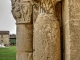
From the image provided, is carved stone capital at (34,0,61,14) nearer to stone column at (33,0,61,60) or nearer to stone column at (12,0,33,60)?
stone column at (33,0,61,60)

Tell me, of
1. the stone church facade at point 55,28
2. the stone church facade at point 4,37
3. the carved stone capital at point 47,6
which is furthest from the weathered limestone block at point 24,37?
the stone church facade at point 4,37

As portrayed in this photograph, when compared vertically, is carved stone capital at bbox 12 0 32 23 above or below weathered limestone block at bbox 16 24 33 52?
above

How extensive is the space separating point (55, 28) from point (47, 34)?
0.17 m

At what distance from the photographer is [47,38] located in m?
4.44

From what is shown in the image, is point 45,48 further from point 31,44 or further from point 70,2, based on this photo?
point 31,44

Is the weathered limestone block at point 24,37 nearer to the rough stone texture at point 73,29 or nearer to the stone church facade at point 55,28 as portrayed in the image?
the stone church facade at point 55,28

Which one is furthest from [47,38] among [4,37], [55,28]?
[4,37]

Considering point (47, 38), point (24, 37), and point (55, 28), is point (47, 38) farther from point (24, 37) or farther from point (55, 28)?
point (24, 37)

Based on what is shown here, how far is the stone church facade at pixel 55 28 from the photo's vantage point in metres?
4.04

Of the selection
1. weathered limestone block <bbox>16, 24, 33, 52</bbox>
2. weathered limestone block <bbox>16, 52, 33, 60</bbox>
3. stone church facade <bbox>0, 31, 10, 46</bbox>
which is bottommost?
stone church facade <bbox>0, 31, 10, 46</bbox>

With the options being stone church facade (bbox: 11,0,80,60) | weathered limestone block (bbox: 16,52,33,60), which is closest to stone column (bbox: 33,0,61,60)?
stone church facade (bbox: 11,0,80,60)

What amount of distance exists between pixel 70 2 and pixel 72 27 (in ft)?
1.15

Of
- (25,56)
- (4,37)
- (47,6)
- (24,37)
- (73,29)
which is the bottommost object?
(4,37)

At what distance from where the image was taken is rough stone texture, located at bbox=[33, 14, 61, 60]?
4.40 meters
